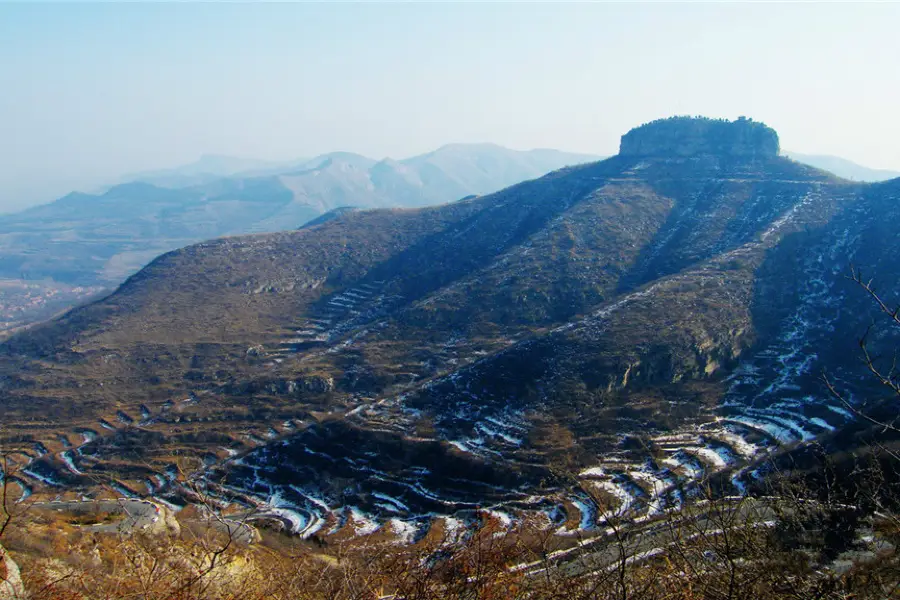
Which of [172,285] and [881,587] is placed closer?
[881,587]

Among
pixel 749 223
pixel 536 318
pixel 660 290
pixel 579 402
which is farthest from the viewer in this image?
pixel 749 223

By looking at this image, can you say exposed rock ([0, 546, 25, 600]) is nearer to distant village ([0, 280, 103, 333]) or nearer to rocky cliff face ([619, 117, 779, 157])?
rocky cliff face ([619, 117, 779, 157])

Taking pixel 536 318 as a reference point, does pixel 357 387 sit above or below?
below

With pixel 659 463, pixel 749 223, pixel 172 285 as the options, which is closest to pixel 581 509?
pixel 659 463

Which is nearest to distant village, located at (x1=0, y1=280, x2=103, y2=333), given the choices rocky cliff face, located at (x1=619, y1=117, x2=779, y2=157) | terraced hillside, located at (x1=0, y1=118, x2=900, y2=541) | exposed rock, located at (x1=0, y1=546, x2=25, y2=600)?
terraced hillside, located at (x1=0, y1=118, x2=900, y2=541)

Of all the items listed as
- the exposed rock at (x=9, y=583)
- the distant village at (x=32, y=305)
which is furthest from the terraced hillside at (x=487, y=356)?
the distant village at (x=32, y=305)

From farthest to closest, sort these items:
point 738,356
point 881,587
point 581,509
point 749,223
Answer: point 749,223 → point 738,356 → point 581,509 → point 881,587

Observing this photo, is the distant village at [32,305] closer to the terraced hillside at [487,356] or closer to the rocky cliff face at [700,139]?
the terraced hillside at [487,356]

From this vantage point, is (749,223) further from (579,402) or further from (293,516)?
(293,516)
